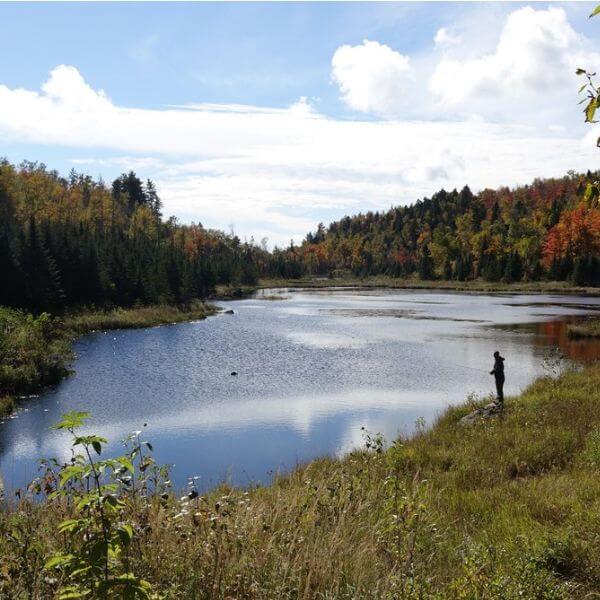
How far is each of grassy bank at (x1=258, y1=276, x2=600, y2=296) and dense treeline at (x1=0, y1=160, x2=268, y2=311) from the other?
83.9ft

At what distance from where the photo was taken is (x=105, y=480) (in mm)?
13258

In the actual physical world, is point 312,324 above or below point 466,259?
below

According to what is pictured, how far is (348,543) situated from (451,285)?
14248 centimetres

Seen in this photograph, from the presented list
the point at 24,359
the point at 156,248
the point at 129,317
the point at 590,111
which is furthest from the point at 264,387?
the point at 156,248

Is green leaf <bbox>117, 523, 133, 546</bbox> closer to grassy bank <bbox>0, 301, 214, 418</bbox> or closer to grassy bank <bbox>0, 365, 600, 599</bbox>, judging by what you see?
grassy bank <bbox>0, 365, 600, 599</bbox>

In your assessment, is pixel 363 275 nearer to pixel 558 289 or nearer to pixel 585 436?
pixel 558 289

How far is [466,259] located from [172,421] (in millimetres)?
140313

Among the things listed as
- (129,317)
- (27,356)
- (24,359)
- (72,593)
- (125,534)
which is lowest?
(24,359)

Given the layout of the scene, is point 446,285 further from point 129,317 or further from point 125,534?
point 125,534

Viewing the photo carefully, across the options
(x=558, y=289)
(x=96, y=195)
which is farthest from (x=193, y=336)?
(x=96, y=195)

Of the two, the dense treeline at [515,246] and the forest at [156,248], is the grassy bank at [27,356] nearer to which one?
the forest at [156,248]

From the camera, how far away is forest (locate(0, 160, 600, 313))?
60.8 m

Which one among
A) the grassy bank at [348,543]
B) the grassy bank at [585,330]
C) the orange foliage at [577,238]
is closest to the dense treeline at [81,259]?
the grassy bank at [585,330]

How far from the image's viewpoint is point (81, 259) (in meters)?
67.4
